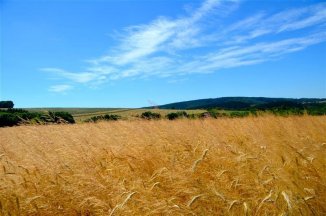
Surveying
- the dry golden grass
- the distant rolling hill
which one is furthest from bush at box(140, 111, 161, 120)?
the dry golden grass

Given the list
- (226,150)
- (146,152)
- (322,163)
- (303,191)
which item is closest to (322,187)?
(303,191)

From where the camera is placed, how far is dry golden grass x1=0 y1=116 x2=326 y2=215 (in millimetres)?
1965

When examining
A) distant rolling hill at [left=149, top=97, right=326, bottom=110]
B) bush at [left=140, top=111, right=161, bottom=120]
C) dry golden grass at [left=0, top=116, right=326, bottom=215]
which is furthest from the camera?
distant rolling hill at [left=149, top=97, right=326, bottom=110]

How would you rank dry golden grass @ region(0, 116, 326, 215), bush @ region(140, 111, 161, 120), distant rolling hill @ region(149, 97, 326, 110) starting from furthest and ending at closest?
distant rolling hill @ region(149, 97, 326, 110), bush @ region(140, 111, 161, 120), dry golden grass @ region(0, 116, 326, 215)

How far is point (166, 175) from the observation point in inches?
101

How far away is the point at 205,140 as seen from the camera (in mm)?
4324

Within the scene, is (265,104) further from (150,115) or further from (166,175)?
(166,175)

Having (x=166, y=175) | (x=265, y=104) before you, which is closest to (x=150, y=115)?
(x=166, y=175)

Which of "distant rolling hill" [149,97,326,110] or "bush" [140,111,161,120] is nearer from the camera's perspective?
"bush" [140,111,161,120]

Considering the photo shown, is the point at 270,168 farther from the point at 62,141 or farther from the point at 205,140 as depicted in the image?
the point at 62,141

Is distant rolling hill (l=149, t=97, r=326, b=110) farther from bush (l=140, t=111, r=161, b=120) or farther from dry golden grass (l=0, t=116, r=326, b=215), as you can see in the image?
dry golden grass (l=0, t=116, r=326, b=215)

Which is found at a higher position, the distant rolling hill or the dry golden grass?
the distant rolling hill

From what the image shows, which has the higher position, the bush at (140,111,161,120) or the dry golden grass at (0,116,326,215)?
the bush at (140,111,161,120)

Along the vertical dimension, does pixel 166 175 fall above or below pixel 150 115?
below
